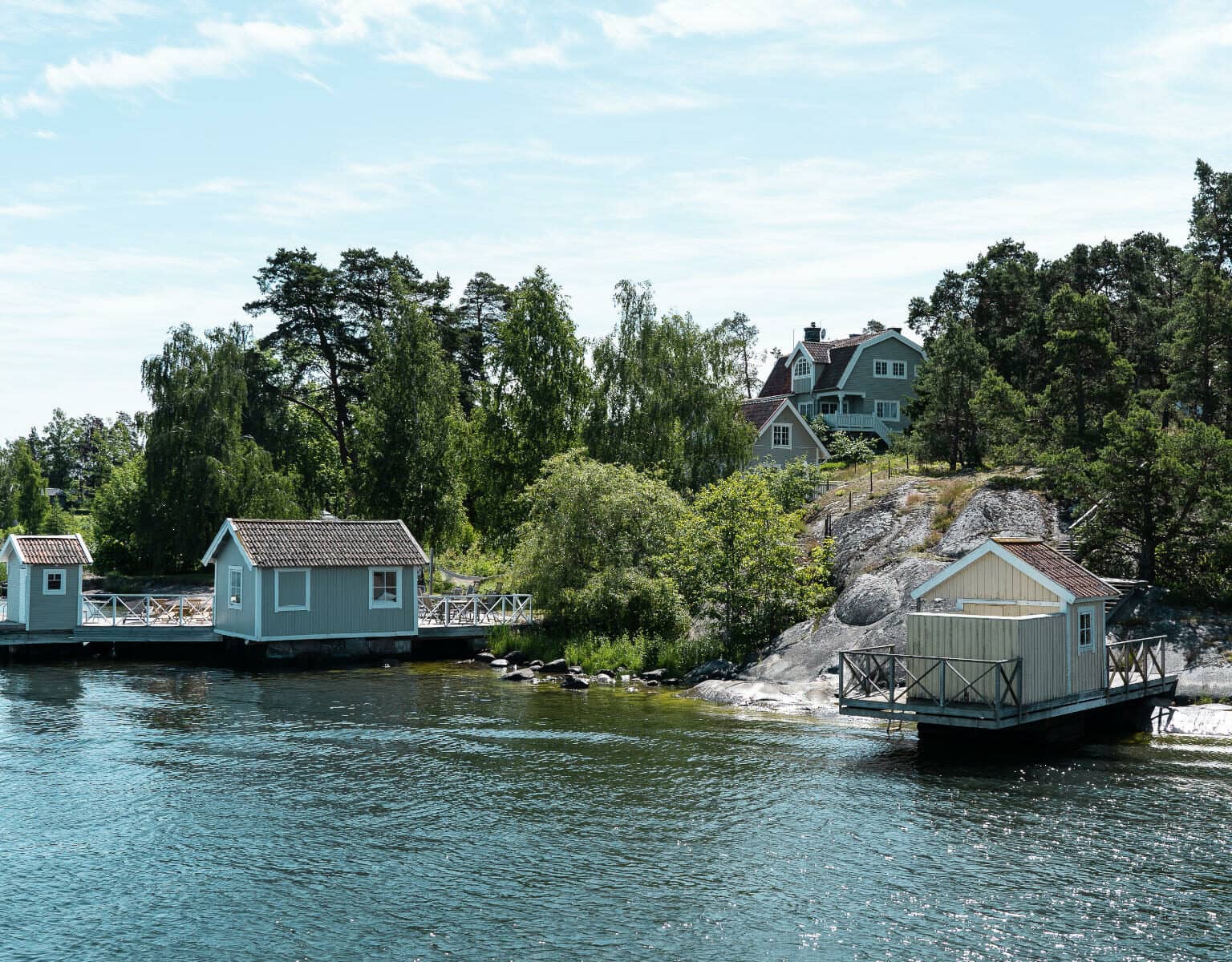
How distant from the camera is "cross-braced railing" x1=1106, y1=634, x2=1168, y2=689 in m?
27.6

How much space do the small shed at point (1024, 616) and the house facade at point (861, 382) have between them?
45.8 meters

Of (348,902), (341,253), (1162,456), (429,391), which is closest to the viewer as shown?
(348,902)

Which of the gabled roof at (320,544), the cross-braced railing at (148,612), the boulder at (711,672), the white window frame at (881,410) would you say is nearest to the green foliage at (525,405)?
the gabled roof at (320,544)

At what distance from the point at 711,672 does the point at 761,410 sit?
32.6m

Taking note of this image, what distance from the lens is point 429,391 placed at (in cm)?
5434

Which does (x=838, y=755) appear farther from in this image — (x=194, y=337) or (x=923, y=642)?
(x=194, y=337)

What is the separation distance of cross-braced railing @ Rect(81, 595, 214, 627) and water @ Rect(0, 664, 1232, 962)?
11.9m

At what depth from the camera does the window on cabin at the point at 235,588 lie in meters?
40.0

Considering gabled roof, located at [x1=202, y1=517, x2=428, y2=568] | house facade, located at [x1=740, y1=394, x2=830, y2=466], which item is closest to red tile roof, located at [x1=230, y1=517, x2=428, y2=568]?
gabled roof, located at [x1=202, y1=517, x2=428, y2=568]

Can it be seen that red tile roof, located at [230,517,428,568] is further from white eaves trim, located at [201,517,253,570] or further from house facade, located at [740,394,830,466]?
house facade, located at [740,394,830,466]

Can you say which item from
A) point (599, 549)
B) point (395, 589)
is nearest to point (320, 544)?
point (395, 589)

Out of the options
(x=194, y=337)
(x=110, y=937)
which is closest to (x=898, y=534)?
(x=110, y=937)

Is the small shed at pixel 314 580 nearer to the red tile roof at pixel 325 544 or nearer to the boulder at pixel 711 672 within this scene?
the red tile roof at pixel 325 544

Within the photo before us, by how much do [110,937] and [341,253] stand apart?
2257 inches
